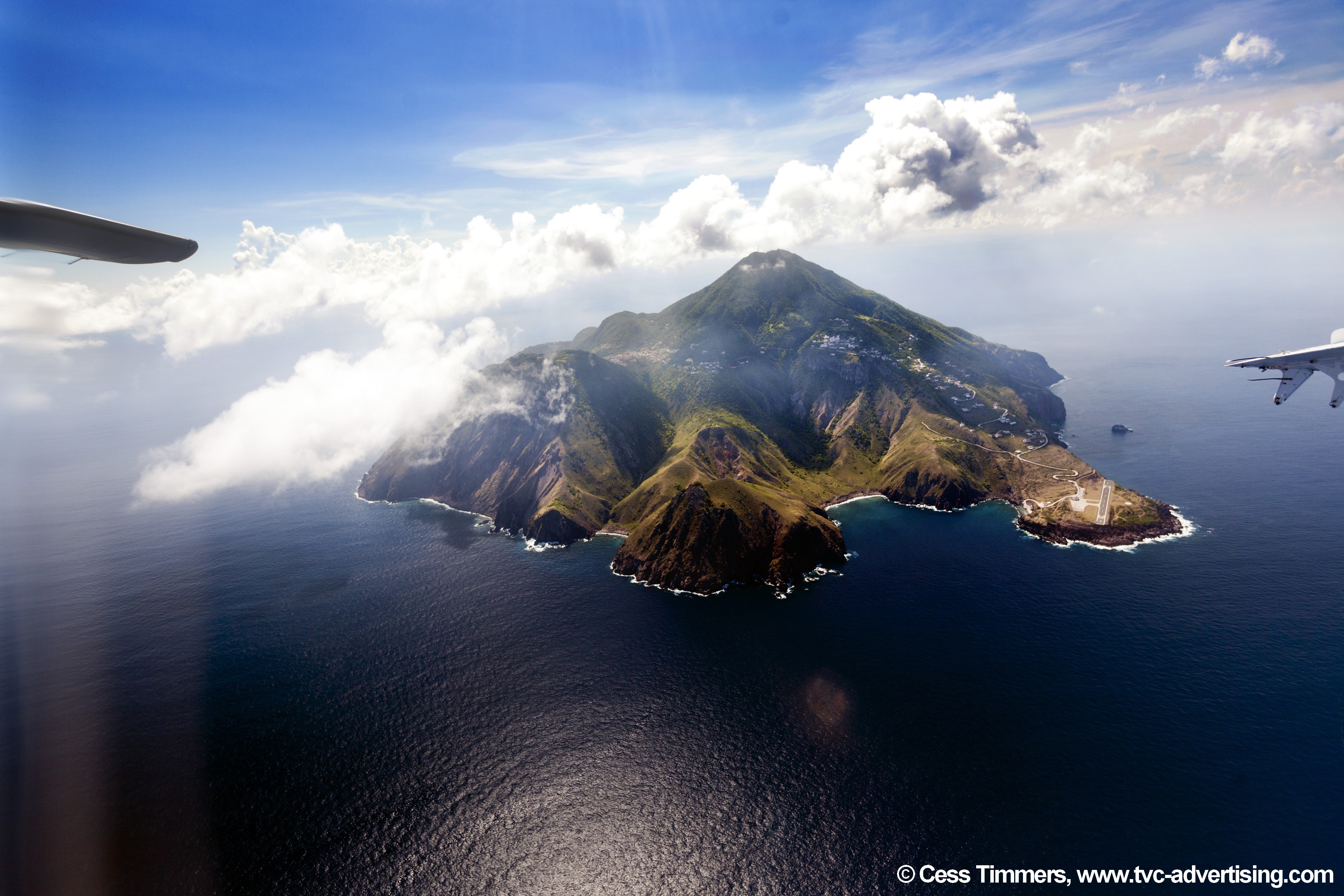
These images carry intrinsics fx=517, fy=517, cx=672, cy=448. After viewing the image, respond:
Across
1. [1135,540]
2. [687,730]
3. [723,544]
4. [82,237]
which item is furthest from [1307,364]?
[723,544]

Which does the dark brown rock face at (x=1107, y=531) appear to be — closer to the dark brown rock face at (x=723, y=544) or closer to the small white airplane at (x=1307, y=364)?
the dark brown rock face at (x=723, y=544)

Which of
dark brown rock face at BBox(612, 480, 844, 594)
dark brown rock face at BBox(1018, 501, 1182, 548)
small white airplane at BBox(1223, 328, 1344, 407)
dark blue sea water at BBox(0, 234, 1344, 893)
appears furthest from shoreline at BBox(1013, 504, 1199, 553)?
small white airplane at BBox(1223, 328, 1344, 407)

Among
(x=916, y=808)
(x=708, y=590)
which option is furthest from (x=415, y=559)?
(x=916, y=808)

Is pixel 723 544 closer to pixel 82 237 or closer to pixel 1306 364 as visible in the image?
pixel 1306 364

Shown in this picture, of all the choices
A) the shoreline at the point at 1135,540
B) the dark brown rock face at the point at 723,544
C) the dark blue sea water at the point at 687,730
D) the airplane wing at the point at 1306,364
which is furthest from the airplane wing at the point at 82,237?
the shoreline at the point at 1135,540

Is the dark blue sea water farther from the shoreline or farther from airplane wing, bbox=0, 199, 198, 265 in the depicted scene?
airplane wing, bbox=0, 199, 198, 265

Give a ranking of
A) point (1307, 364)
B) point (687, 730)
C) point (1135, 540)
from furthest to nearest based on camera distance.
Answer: point (1135, 540), point (687, 730), point (1307, 364)

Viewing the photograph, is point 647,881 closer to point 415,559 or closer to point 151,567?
point 415,559
